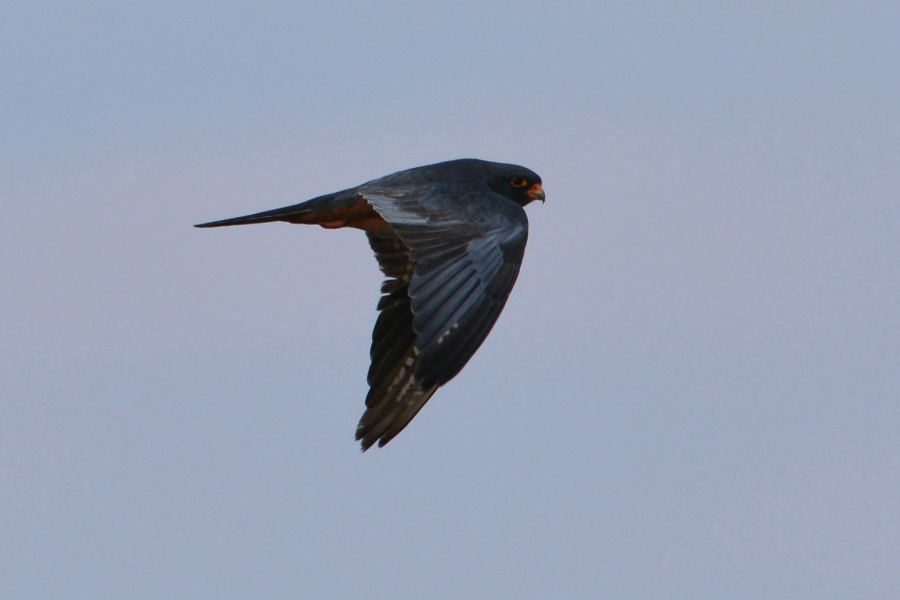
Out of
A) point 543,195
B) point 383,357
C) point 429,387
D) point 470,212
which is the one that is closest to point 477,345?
point 429,387

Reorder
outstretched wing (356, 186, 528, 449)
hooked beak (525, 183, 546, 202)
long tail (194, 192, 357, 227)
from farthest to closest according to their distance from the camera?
1. hooked beak (525, 183, 546, 202)
2. long tail (194, 192, 357, 227)
3. outstretched wing (356, 186, 528, 449)

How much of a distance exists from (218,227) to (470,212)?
7.65 feet

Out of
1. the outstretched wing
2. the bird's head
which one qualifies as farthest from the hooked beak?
the outstretched wing

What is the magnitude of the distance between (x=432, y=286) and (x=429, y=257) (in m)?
0.44

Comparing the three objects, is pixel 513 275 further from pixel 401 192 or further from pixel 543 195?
pixel 543 195

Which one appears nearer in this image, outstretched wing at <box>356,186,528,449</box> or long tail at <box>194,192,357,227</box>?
outstretched wing at <box>356,186,528,449</box>

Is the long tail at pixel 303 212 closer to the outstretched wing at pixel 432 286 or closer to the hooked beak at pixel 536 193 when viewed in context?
the outstretched wing at pixel 432 286

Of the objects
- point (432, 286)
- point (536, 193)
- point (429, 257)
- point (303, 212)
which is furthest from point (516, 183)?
point (432, 286)

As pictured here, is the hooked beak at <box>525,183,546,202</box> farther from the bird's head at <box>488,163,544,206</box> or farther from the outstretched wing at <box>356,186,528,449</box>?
the outstretched wing at <box>356,186,528,449</box>

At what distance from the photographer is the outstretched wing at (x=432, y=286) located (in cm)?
1266

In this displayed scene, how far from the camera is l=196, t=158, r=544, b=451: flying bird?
501 inches

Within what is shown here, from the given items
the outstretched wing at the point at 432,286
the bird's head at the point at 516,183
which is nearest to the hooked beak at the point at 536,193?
the bird's head at the point at 516,183

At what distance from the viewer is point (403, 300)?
→ 1548 centimetres

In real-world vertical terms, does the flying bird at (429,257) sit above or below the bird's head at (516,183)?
below
